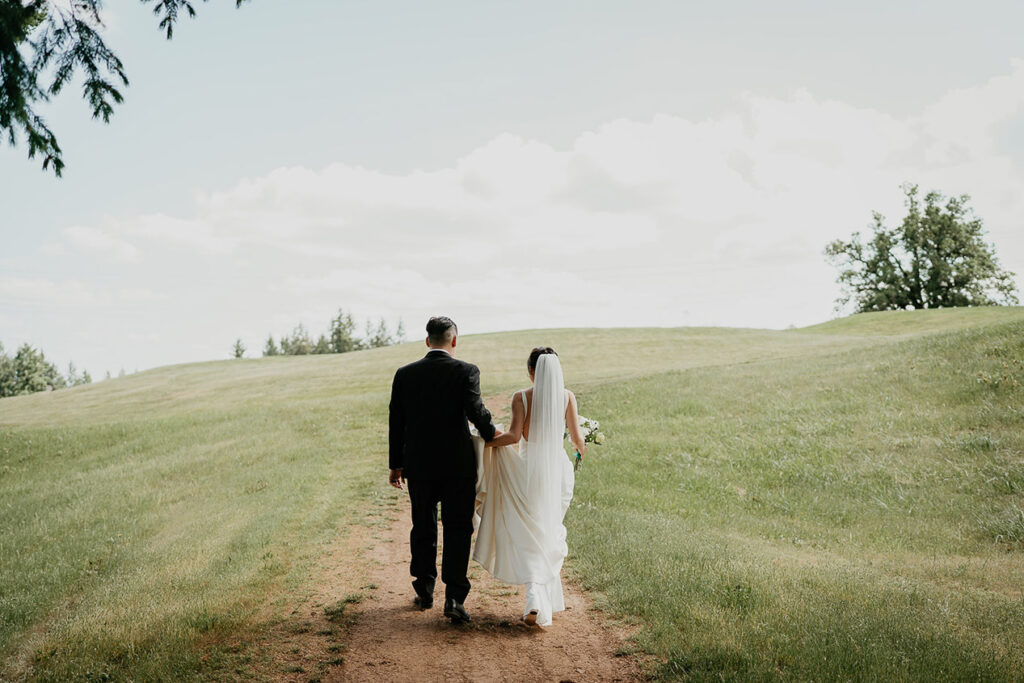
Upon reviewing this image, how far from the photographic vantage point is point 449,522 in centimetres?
755

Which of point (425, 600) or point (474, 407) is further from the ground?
point (474, 407)

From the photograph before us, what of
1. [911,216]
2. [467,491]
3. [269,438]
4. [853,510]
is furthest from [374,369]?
[911,216]

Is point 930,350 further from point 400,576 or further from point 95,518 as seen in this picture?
point 95,518

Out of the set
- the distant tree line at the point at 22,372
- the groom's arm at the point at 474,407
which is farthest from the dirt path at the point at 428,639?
the distant tree line at the point at 22,372

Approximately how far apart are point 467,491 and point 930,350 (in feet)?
72.6

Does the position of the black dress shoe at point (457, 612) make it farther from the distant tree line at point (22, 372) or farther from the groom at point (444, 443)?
the distant tree line at point (22, 372)

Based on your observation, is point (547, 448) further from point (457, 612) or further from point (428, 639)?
point (428, 639)

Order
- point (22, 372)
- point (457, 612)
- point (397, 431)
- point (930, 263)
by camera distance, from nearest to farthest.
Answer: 1. point (457, 612)
2. point (397, 431)
3. point (930, 263)
4. point (22, 372)

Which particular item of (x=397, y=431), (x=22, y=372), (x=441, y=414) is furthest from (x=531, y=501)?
(x=22, y=372)

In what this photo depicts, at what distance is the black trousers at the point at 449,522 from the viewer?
7379 millimetres

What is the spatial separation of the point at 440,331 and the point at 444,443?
1217mm

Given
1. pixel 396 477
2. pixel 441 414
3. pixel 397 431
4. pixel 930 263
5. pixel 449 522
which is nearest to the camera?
pixel 441 414

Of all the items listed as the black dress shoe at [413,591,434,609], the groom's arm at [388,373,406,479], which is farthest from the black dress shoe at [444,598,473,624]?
the groom's arm at [388,373,406,479]

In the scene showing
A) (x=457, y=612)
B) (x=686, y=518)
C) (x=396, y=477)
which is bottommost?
(x=686, y=518)
